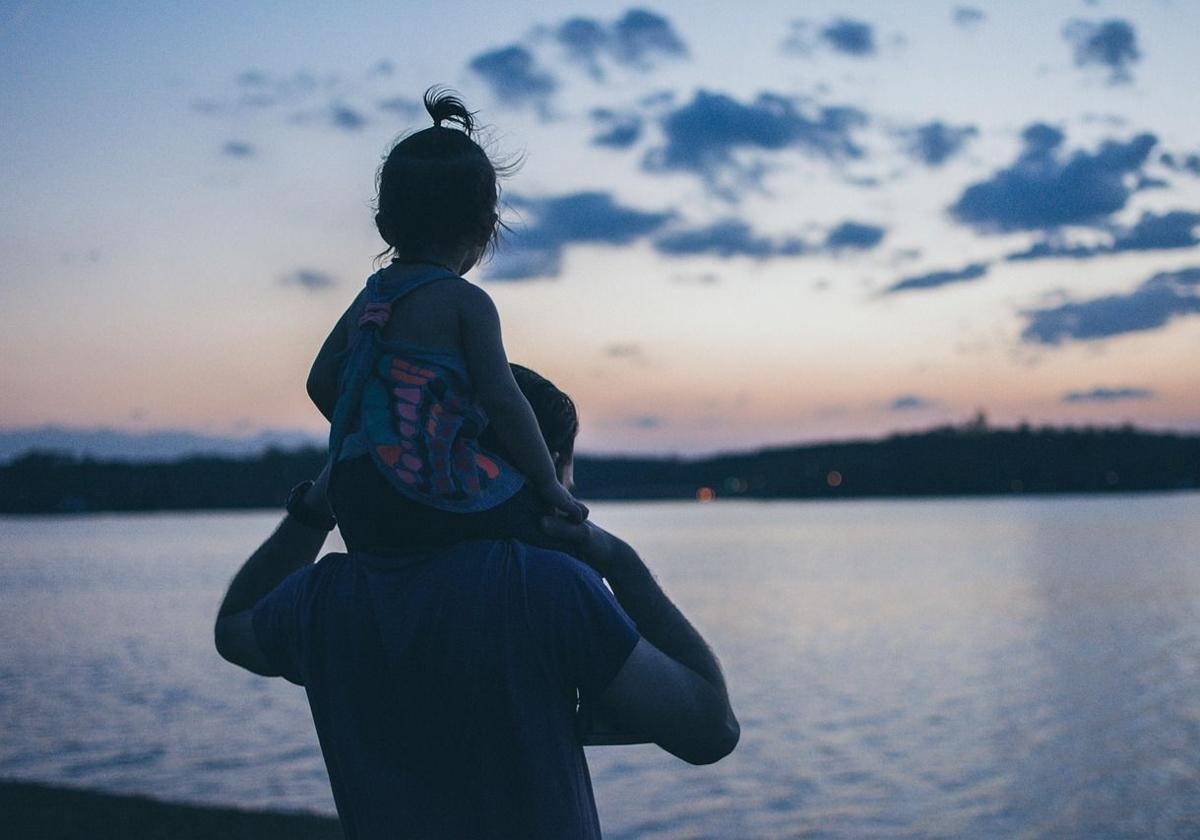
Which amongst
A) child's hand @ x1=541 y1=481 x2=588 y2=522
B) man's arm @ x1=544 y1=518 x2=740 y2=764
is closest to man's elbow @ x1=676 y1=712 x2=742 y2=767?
man's arm @ x1=544 y1=518 x2=740 y2=764

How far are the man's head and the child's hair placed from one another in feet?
0.73

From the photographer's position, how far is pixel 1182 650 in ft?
114

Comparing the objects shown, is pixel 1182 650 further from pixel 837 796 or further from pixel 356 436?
pixel 356 436

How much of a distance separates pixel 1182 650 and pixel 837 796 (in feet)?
74.3

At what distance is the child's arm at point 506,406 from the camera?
1527 millimetres

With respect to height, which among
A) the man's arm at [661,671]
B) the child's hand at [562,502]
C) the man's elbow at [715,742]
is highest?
the child's hand at [562,502]

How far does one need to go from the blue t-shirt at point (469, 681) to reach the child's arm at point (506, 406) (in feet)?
0.41

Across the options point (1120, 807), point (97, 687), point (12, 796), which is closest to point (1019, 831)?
point (1120, 807)

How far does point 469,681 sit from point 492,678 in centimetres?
3

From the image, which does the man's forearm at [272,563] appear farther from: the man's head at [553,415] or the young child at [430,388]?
the man's head at [553,415]

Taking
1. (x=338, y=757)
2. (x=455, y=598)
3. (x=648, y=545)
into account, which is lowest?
(x=648, y=545)

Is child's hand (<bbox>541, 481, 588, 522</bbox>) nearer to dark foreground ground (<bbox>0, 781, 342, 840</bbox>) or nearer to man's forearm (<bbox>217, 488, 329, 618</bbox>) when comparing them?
man's forearm (<bbox>217, 488, 329, 618</bbox>)

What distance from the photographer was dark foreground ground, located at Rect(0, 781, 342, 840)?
34.3 ft

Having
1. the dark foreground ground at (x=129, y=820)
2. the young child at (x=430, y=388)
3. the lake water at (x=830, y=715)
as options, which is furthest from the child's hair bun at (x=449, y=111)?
the lake water at (x=830, y=715)
